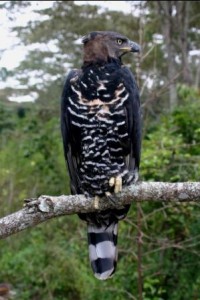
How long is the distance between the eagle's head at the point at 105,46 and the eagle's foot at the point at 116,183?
670 millimetres

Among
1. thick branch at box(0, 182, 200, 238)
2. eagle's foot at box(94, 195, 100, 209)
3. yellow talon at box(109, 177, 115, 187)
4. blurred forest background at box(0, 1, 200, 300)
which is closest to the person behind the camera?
thick branch at box(0, 182, 200, 238)

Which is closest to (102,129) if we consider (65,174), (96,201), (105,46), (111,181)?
(111,181)

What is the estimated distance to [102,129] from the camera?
3256mm

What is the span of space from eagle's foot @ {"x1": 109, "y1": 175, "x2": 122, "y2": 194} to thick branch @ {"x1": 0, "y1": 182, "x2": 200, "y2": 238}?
0.19 metres

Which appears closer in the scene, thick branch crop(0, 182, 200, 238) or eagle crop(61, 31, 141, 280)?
thick branch crop(0, 182, 200, 238)

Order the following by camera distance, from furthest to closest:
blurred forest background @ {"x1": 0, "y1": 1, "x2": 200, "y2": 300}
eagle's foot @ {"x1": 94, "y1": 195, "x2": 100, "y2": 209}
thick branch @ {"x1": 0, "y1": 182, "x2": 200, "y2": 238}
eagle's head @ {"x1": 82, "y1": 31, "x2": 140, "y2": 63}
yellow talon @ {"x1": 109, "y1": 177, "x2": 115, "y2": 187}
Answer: blurred forest background @ {"x1": 0, "y1": 1, "x2": 200, "y2": 300} < eagle's head @ {"x1": 82, "y1": 31, "x2": 140, "y2": 63} < yellow talon @ {"x1": 109, "y1": 177, "x2": 115, "y2": 187} < eagle's foot @ {"x1": 94, "y1": 195, "x2": 100, "y2": 209} < thick branch @ {"x1": 0, "y1": 182, "x2": 200, "y2": 238}

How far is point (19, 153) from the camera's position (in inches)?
362

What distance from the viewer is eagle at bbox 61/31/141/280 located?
129 inches

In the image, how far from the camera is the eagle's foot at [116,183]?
3.17 meters

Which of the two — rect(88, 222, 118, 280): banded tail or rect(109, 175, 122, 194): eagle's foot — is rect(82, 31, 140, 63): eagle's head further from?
rect(88, 222, 118, 280): banded tail

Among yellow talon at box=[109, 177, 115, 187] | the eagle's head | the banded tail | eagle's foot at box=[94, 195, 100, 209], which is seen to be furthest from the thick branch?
the eagle's head

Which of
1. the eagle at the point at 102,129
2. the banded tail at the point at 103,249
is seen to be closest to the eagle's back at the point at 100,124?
the eagle at the point at 102,129

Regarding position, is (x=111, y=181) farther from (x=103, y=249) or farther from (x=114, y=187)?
(x=103, y=249)

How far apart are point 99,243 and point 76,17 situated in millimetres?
9225
